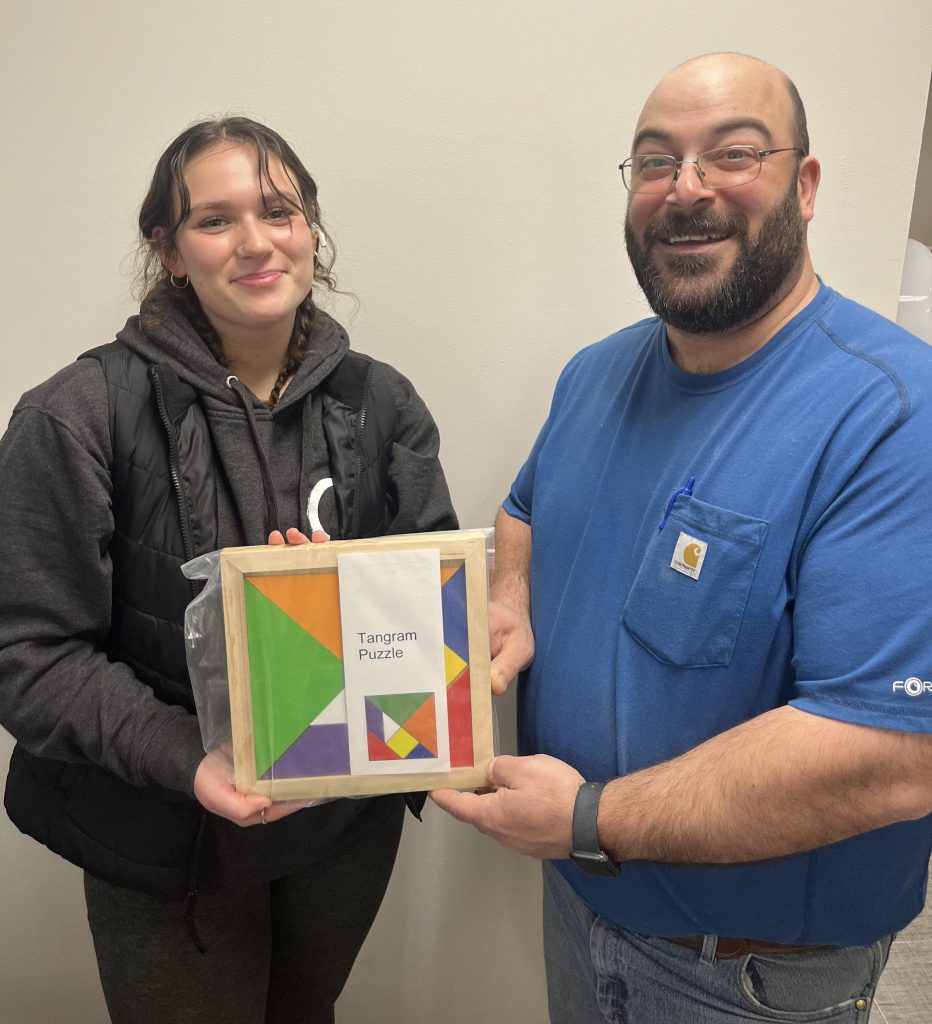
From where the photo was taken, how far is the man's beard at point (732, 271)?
996mm

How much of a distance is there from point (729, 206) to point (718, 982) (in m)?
0.95

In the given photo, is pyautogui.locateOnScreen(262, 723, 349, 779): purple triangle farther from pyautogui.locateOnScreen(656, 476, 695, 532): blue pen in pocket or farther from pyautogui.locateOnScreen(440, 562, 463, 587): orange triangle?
pyautogui.locateOnScreen(656, 476, 695, 532): blue pen in pocket

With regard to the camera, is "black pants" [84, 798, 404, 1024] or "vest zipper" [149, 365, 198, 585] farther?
"black pants" [84, 798, 404, 1024]

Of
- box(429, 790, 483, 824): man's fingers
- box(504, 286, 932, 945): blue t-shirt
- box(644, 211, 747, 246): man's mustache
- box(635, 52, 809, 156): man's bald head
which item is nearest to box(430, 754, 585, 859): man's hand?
box(429, 790, 483, 824): man's fingers

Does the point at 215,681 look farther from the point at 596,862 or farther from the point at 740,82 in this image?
the point at 740,82

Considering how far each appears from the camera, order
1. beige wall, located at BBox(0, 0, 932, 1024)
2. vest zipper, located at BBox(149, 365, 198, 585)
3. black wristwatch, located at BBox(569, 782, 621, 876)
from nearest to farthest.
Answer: black wristwatch, located at BBox(569, 782, 621, 876) < vest zipper, located at BBox(149, 365, 198, 585) < beige wall, located at BBox(0, 0, 932, 1024)

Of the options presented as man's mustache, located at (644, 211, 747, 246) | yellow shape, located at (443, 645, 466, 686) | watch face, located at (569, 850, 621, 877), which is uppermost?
man's mustache, located at (644, 211, 747, 246)

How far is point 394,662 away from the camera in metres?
0.91

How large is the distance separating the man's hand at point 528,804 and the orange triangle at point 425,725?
81 millimetres

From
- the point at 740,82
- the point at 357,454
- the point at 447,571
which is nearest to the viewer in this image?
the point at 447,571

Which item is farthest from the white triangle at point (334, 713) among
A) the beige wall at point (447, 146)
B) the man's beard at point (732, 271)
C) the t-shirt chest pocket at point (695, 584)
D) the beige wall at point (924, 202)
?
the beige wall at point (924, 202)

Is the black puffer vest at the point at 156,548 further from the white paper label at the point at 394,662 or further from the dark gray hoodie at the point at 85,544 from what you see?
the white paper label at the point at 394,662

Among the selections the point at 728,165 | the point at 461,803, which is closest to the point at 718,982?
the point at 461,803

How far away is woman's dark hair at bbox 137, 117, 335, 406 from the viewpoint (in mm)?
1072
